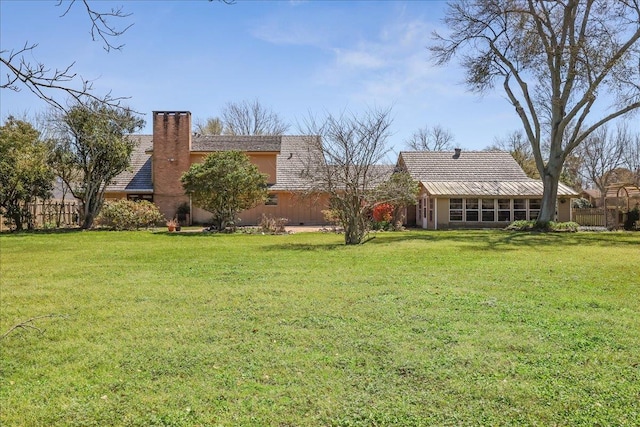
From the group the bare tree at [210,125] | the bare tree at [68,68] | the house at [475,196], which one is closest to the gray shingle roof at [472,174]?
the house at [475,196]

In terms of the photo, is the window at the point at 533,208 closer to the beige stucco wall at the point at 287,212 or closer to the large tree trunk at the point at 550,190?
the large tree trunk at the point at 550,190

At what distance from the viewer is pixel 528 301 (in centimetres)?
711

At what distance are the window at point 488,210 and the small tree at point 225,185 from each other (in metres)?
13.6

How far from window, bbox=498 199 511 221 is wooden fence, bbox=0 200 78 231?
2607 cm

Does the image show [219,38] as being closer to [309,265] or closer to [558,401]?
[558,401]

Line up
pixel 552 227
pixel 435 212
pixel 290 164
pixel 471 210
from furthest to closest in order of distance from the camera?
1. pixel 290 164
2. pixel 471 210
3. pixel 435 212
4. pixel 552 227

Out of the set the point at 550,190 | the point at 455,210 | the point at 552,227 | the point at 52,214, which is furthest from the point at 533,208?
the point at 52,214

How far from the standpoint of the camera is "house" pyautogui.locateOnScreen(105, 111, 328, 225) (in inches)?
1224

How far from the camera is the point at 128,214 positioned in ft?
83.7

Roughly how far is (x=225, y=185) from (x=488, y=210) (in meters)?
16.1

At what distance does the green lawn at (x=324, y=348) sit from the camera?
3686mm

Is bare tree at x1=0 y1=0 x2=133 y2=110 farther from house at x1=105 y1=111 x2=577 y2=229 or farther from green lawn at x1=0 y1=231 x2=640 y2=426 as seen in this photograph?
house at x1=105 y1=111 x2=577 y2=229

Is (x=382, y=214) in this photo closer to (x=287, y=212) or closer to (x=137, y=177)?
(x=287, y=212)

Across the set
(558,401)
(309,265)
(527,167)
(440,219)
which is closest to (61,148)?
(309,265)
